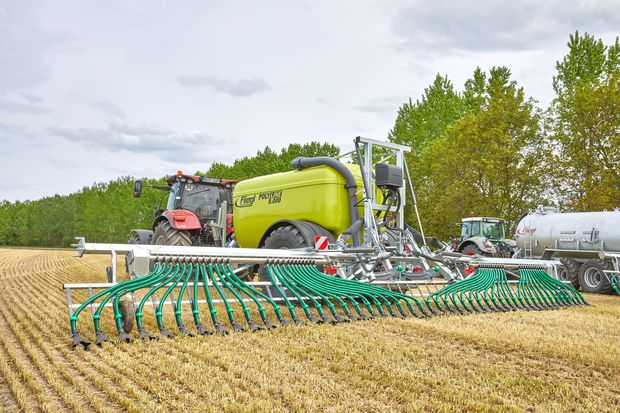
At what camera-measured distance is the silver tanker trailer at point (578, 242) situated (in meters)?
11.7

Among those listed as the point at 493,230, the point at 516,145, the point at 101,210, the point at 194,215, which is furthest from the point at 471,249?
the point at 101,210

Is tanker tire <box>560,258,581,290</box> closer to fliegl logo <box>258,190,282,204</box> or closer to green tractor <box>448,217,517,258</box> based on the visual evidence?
green tractor <box>448,217,517,258</box>

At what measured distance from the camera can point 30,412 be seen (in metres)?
2.64

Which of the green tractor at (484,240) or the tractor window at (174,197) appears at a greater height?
the tractor window at (174,197)

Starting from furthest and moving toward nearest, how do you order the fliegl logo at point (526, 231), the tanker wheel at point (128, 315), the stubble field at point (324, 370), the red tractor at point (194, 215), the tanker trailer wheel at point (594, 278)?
the fliegl logo at point (526, 231), the tanker trailer wheel at point (594, 278), the red tractor at point (194, 215), the tanker wheel at point (128, 315), the stubble field at point (324, 370)

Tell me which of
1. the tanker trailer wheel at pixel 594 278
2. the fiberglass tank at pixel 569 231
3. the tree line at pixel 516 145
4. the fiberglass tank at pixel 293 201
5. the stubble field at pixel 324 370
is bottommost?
the tanker trailer wheel at pixel 594 278

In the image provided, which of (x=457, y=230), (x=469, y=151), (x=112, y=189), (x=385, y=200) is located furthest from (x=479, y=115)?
(x=112, y=189)

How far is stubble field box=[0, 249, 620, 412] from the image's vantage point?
282 cm

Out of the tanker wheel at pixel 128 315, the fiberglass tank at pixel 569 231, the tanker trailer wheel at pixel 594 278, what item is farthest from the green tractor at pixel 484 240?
the tanker wheel at pixel 128 315

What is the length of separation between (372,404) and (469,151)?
21.4m

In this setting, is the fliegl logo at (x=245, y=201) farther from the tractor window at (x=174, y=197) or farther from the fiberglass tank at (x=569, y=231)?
the fiberglass tank at (x=569, y=231)

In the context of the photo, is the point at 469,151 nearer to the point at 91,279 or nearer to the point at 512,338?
the point at 91,279

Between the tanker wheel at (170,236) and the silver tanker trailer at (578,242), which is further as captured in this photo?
the silver tanker trailer at (578,242)

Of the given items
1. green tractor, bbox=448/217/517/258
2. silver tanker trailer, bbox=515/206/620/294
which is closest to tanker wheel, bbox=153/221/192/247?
silver tanker trailer, bbox=515/206/620/294
